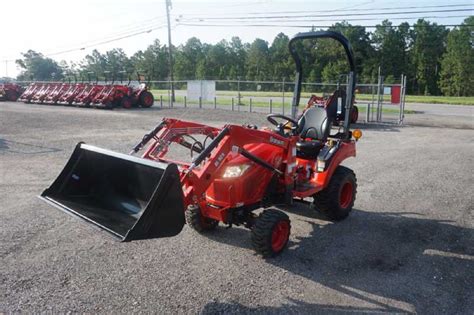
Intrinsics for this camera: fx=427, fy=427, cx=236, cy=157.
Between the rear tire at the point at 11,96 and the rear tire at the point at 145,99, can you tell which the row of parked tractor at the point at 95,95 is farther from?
the rear tire at the point at 11,96

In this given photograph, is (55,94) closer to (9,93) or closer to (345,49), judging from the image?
(9,93)

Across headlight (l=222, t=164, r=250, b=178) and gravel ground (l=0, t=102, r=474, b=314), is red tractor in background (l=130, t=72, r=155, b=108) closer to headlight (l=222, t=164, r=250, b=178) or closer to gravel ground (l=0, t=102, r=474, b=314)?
gravel ground (l=0, t=102, r=474, b=314)

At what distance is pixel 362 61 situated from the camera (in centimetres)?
4794

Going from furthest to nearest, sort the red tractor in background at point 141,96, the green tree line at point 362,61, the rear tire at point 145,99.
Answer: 1. the green tree line at point 362,61
2. the rear tire at point 145,99
3. the red tractor in background at point 141,96

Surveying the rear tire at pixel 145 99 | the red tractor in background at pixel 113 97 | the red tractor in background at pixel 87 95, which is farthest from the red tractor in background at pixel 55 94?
the rear tire at pixel 145 99

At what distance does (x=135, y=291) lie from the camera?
13.0 ft

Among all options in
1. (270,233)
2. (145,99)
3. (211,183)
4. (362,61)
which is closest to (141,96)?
(145,99)

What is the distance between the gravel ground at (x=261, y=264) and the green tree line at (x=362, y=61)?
3462 centimetres

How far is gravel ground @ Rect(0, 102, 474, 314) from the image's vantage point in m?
3.81

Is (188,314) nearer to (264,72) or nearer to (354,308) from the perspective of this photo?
(354,308)

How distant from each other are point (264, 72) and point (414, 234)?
179ft

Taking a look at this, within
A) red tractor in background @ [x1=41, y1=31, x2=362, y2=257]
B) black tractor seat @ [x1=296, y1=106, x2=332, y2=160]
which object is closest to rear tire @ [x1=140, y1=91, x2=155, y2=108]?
black tractor seat @ [x1=296, y1=106, x2=332, y2=160]

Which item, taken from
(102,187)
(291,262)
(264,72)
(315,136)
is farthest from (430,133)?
(264,72)

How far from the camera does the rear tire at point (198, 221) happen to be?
5.31 m
